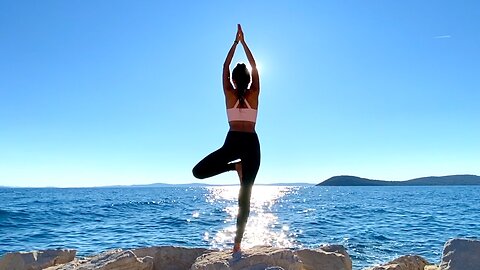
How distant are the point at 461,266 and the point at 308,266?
78.2 inches

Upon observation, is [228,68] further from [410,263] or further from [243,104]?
[410,263]

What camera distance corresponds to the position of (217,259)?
5.65 metres

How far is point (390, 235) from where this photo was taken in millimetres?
17812

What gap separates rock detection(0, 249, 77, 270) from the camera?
755 cm

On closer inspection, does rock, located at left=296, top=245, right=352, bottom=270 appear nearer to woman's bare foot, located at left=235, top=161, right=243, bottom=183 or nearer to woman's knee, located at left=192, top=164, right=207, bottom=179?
woman's bare foot, located at left=235, top=161, right=243, bottom=183

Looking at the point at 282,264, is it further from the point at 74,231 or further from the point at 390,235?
the point at 74,231

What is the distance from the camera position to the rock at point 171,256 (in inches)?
268

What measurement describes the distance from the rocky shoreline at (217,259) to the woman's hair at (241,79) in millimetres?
1907

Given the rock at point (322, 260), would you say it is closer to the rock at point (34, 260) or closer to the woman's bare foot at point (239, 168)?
the woman's bare foot at point (239, 168)

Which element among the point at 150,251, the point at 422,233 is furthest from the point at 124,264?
the point at 422,233

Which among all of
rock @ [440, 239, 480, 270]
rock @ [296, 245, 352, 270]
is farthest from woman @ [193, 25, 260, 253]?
rock @ [440, 239, 480, 270]

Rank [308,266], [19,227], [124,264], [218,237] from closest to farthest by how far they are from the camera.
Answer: [124,264] < [308,266] < [218,237] < [19,227]

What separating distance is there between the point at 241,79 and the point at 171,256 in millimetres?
3012

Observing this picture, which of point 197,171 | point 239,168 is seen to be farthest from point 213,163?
point 239,168
